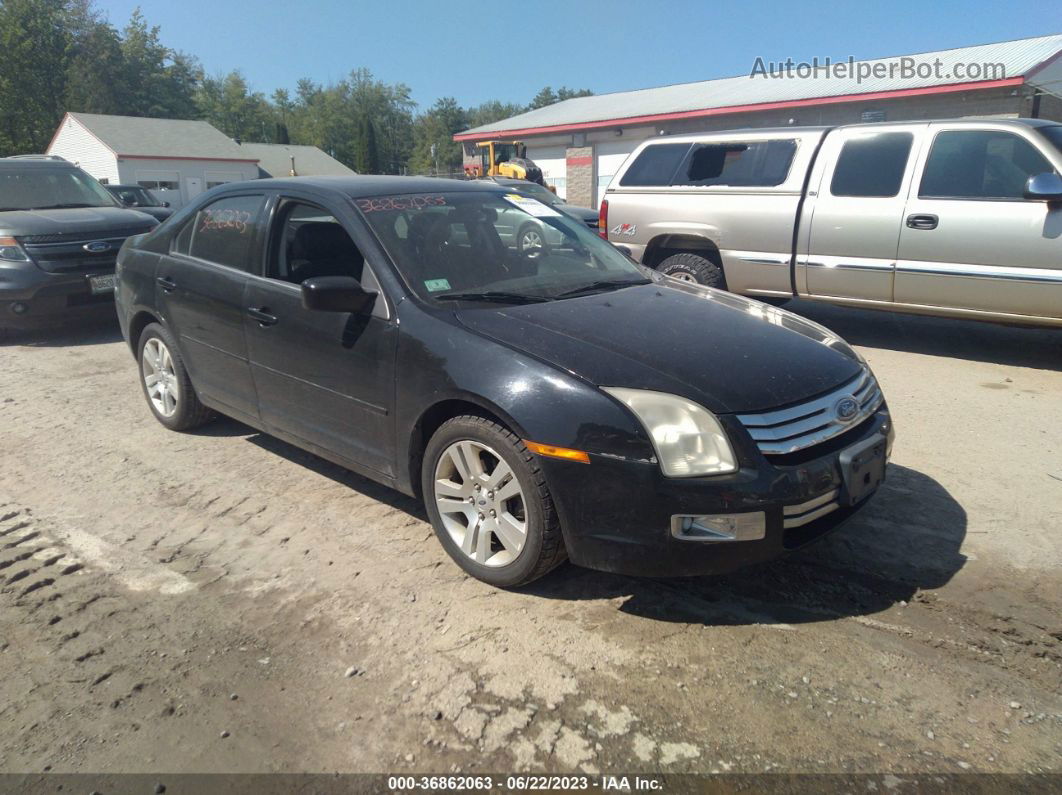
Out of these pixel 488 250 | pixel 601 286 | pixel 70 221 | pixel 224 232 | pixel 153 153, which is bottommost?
pixel 601 286

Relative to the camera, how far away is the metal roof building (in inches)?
731

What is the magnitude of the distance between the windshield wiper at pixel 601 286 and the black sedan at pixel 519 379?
1 centimetres

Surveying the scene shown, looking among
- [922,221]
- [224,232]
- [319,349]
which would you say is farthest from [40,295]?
[922,221]

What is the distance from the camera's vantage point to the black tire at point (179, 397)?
5.00 meters

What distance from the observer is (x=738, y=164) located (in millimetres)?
7852

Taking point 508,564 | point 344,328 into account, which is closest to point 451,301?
point 344,328

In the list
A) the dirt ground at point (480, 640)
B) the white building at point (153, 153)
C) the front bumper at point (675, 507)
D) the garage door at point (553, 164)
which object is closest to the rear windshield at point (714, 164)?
the dirt ground at point (480, 640)

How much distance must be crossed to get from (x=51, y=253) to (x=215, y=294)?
475 centimetres

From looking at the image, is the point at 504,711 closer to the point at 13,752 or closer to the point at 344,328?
the point at 13,752

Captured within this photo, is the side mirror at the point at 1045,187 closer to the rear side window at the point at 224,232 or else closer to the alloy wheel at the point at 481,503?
the alloy wheel at the point at 481,503

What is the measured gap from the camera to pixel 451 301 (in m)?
3.55

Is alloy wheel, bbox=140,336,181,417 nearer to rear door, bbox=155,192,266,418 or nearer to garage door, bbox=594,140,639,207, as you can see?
rear door, bbox=155,192,266,418

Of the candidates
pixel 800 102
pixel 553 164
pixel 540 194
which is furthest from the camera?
pixel 553 164

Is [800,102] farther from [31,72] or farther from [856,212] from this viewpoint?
[31,72]
